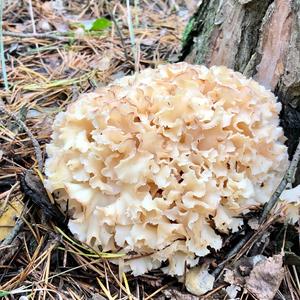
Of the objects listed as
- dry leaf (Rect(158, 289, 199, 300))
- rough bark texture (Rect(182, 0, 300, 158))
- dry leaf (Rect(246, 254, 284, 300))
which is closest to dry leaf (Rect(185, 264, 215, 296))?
dry leaf (Rect(158, 289, 199, 300))

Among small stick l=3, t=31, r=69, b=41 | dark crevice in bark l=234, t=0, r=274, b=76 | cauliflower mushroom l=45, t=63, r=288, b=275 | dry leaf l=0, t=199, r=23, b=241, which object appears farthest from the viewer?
small stick l=3, t=31, r=69, b=41

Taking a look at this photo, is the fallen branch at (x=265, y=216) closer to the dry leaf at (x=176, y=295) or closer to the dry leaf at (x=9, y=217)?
the dry leaf at (x=176, y=295)

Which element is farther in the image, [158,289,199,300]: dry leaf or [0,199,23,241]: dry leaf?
[0,199,23,241]: dry leaf

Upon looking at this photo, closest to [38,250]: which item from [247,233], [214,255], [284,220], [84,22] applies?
[214,255]

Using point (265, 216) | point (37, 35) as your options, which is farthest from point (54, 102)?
point (265, 216)

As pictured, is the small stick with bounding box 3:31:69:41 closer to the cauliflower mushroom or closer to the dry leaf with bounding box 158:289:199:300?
the cauliflower mushroom

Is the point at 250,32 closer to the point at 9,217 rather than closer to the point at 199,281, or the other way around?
the point at 199,281

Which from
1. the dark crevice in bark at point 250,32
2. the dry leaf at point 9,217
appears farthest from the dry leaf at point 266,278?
the dry leaf at point 9,217
